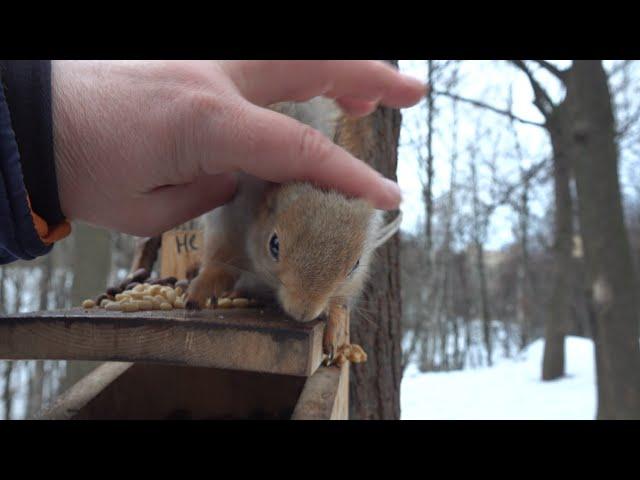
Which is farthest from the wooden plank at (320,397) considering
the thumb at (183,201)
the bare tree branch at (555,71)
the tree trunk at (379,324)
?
the bare tree branch at (555,71)

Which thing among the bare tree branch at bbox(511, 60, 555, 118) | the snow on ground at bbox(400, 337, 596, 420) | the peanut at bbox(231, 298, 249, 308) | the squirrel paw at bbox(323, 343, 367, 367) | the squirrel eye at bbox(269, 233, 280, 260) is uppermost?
the bare tree branch at bbox(511, 60, 555, 118)

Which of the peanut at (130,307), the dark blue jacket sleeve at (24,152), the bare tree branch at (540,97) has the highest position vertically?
the bare tree branch at (540,97)

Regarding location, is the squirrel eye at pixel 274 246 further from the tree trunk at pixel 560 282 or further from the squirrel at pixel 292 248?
the tree trunk at pixel 560 282

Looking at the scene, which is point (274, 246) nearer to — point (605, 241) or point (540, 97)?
point (605, 241)

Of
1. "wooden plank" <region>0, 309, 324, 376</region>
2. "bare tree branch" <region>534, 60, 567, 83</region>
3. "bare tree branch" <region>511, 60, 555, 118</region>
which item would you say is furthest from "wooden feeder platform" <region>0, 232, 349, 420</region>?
"bare tree branch" <region>511, 60, 555, 118</region>

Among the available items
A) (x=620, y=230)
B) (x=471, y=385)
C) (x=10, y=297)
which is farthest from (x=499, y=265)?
(x=10, y=297)

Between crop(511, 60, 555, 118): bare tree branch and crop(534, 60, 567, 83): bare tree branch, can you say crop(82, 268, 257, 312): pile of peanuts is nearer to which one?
crop(534, 60, 567, 83): bare tree branch
